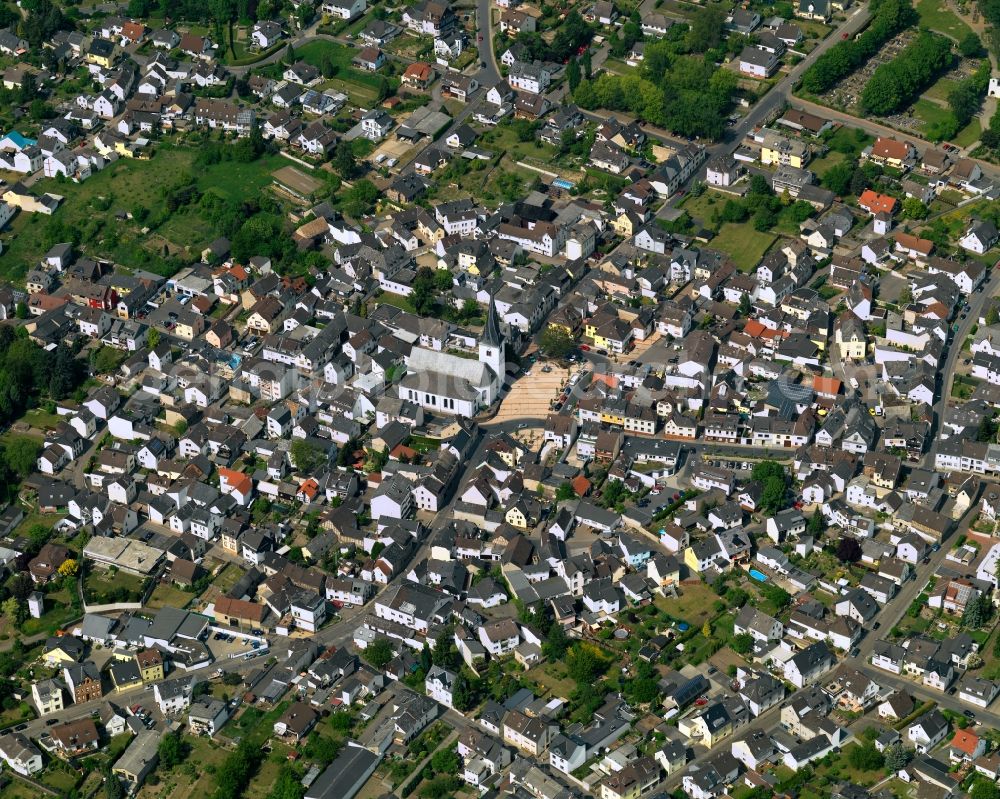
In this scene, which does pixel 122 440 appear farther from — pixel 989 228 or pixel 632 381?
pixel 989 228

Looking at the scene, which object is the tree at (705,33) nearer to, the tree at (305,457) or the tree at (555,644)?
the tree at (305,457)

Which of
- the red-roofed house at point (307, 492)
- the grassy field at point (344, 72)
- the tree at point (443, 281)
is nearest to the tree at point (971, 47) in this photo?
the grassy field at point (344, 72)

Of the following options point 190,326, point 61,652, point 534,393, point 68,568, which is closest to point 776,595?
point 534,393

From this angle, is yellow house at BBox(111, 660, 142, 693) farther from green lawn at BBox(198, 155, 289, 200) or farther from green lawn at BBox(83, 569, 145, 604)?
green lawn at BBox(198, 155, 289, 200)

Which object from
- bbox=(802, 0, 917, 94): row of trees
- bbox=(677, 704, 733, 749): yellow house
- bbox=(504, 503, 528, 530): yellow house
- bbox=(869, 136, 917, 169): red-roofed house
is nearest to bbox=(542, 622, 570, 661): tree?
bbox=(677, 704, 733, 749): yellow house

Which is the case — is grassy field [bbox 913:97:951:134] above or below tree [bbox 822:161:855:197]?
above

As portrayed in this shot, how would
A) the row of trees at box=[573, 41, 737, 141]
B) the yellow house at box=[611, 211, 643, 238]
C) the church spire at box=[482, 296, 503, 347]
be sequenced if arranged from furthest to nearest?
the row of trees at box=[573, 41, 737, 141]
the yellow house at box=[611, 211, 643, 238]
the church spire at box=[482, 296, 503, 347]
